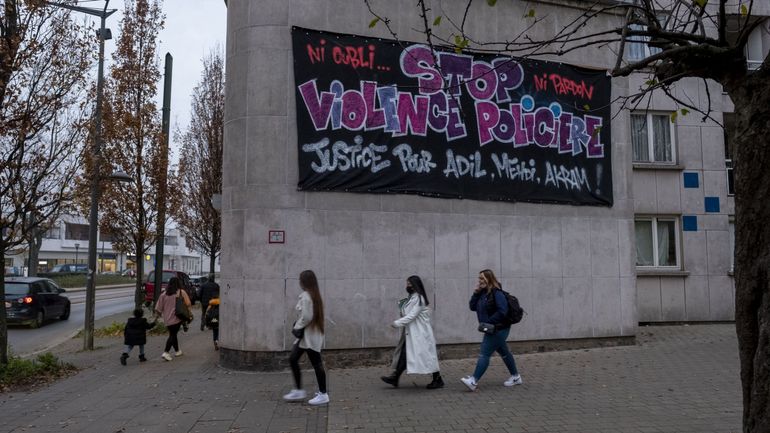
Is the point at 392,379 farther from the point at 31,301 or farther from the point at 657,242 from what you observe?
the point at 31,301

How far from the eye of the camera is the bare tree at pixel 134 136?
16.7 m

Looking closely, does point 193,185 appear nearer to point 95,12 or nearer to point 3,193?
point 95,12

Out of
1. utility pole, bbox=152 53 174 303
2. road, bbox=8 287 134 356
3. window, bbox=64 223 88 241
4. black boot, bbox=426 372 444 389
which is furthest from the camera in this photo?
window, bbox=64 223 88 241

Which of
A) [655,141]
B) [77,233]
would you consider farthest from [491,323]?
[77,233]

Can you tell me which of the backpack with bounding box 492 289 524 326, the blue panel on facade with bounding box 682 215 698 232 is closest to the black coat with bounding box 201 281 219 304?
the backpack with bounding box 492 289 524 326

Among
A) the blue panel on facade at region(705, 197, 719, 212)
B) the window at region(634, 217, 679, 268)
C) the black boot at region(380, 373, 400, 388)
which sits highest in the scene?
the blue panel on facade at region(705, 197, 719, 212)

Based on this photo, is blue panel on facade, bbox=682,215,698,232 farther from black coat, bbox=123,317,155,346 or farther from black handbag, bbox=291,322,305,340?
black coat, bbox=123,317,155,346

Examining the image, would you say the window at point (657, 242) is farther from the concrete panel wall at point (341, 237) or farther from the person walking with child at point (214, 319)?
the person walking with child at point (214, 319)

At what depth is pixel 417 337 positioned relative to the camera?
8.27 metres

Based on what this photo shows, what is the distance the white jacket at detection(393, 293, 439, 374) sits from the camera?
8148 mm

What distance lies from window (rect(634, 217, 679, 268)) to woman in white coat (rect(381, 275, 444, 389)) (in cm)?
933

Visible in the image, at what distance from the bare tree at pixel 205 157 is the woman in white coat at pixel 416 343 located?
15.2m

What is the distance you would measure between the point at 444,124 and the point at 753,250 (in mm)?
7474

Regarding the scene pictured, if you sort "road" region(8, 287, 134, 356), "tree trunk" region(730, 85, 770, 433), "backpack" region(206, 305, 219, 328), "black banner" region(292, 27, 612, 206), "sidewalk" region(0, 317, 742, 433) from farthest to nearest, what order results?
"road" region(8, 287, 134, 356), "backpack" region(206, 305, 219, 328), "black banner" region(292, 27, 612, 206), "sidewalk" region(0, 317, 742, 433), "tree trunk" region(730, 85, 770, 433)
